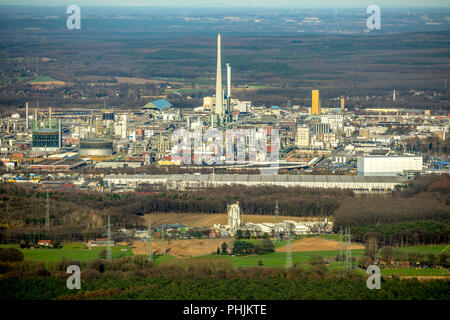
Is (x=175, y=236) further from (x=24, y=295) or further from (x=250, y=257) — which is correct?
(x=24, y=295)

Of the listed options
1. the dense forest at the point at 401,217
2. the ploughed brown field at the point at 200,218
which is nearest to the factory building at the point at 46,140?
the ploughed brown field at the point at 200,218

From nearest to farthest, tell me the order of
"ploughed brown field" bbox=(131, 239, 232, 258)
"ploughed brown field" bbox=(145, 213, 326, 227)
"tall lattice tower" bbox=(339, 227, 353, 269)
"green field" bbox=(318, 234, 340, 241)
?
"tall lattice tower" bbox=(339, 227, 353, 269) < "ploughed brown field" bbox=(131, 239, 232, 258) < "green field" bbox=(318, 234, 340, 241) < "ploughed brown field" bbox=(145, 213, 326, 227)

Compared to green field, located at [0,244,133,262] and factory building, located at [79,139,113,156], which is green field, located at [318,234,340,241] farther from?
factory building, located at [79,139,113,156]

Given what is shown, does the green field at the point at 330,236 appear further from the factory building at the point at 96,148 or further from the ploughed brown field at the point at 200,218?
the factory building at the point at 96,148

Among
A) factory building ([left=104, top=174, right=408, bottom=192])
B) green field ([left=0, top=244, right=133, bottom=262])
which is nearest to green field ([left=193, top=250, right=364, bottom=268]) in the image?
green field ([left=0, top=244, right=133, bottom=262])

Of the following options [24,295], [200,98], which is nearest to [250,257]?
[24,295]

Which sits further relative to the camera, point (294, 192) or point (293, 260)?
point (294, 192)
